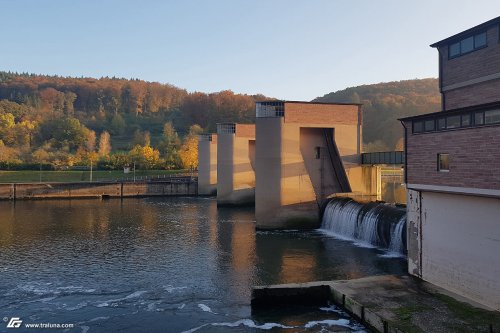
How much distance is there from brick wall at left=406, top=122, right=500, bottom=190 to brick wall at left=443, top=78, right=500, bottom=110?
4.87 metres

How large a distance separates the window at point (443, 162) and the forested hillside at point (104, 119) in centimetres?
7464

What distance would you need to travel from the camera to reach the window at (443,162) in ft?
53.1

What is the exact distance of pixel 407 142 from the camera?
18656 millimetres

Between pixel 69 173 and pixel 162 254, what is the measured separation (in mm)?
58902

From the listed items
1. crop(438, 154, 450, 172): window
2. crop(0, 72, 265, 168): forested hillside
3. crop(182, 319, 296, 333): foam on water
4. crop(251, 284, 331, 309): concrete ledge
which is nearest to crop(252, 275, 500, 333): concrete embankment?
crop(251, 284, 331, 309): concrete ledge

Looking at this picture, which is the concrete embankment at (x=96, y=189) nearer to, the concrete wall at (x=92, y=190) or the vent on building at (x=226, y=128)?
the concrete wall at (x=92, y=190)

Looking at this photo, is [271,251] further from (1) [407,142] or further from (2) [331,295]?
(1) [407,142]

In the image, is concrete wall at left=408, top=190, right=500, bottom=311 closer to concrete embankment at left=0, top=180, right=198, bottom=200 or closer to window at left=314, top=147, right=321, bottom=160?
window at left=314, top=147, right=321, bottom=160

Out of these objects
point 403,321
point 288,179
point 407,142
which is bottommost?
point 403,321

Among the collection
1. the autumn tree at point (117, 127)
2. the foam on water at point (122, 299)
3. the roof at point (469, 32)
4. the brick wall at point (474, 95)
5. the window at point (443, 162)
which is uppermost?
the autumn tree at point (117, 127)

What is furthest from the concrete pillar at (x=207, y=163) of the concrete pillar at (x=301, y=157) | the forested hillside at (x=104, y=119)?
the concrete pillar at (x=301, y=157)

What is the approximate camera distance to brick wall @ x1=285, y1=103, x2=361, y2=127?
35.7 meters

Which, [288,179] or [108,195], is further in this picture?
[108,195]

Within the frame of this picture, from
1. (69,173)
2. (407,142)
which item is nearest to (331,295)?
(407,142)
